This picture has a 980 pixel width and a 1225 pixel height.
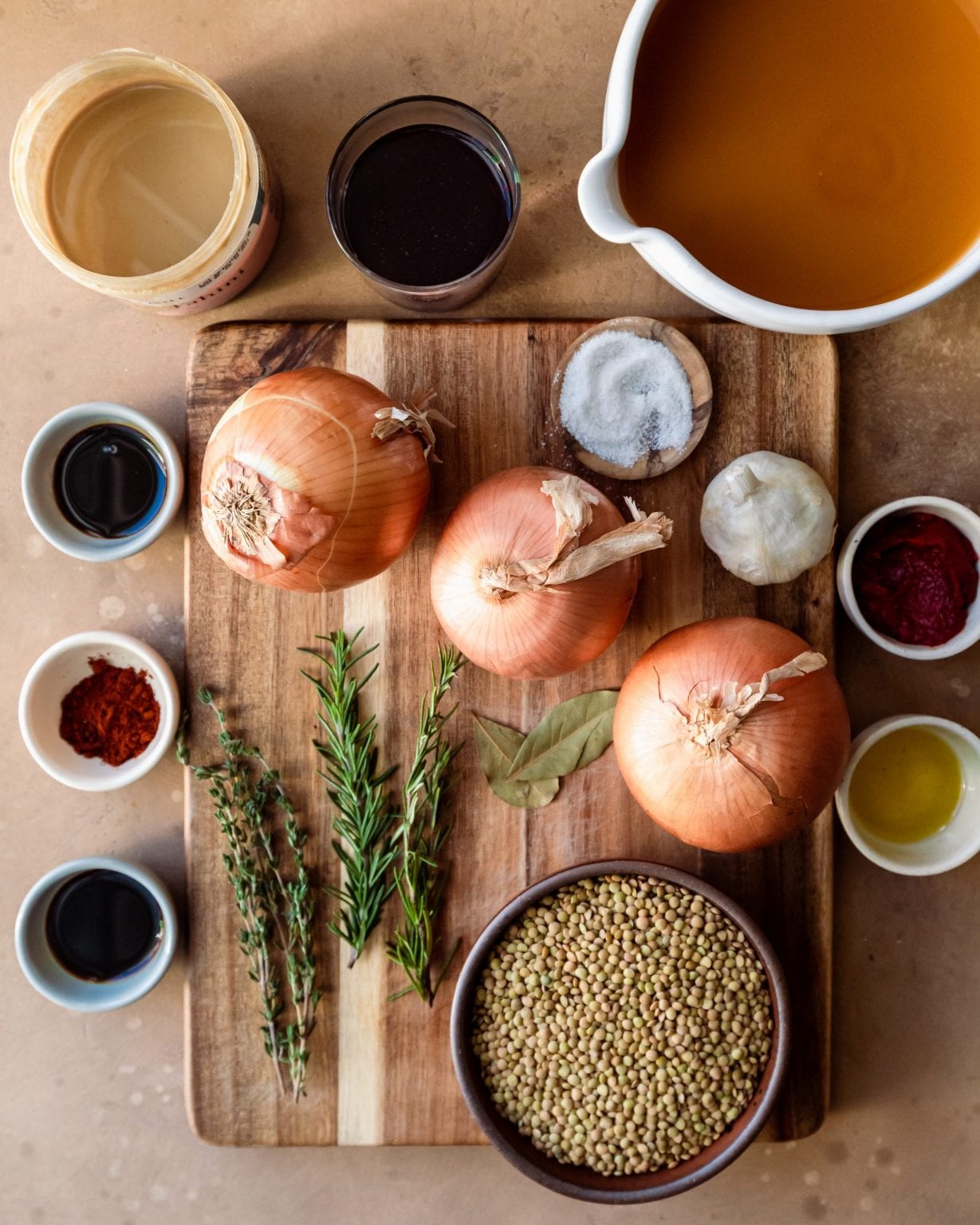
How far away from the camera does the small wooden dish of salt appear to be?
1.02m

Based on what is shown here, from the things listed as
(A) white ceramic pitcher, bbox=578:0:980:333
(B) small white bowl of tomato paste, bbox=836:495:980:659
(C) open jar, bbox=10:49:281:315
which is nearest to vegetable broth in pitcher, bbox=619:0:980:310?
(A) white ceramic pitcher, bbox=578:0:980:333

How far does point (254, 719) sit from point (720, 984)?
1.88ft

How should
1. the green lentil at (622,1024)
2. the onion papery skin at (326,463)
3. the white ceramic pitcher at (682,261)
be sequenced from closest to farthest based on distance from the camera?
1. the white ceramic pitcher at (682,261)
2. the onion papery skin at (326,463)
3. the green lentil at (622,1024)

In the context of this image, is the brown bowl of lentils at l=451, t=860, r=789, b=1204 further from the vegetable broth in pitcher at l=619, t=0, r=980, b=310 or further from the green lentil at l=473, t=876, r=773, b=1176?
the vegetable broth in pitcher at l=619, t=0, r=980, b=310

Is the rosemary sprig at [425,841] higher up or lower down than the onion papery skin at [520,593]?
lower down

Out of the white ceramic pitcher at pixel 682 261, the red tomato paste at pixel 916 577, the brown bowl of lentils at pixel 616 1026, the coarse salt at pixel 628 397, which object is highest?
the white ceramic pitcher at pixel 682 261

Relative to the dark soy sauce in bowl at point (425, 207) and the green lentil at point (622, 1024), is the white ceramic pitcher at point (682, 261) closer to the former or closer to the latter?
the dark soy sauce in bowl at point (425, 207)

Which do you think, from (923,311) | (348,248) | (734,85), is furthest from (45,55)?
(923,311)

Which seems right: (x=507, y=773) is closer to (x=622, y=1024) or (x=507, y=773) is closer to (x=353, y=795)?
(x=353, y=795)

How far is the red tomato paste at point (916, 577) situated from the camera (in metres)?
1.02

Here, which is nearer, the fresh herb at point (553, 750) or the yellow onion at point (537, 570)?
the yellow onion at point (537, 570)

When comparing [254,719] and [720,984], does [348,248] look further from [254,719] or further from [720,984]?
[720,984]

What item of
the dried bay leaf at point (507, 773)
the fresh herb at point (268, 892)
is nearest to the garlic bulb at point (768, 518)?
the dried bay leaf at point (507, 773)

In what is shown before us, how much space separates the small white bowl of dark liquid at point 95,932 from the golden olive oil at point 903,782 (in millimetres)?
773
